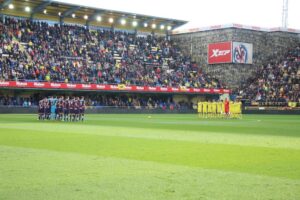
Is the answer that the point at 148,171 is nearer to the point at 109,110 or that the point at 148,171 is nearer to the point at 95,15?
the point at 109,110

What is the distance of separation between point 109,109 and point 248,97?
19.6 m

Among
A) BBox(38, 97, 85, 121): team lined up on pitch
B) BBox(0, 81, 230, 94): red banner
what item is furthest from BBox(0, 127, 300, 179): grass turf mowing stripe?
BBox(0, 81, 230, 94): red banner

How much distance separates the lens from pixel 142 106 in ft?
202

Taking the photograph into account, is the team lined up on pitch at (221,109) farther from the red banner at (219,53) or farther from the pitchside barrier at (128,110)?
the red banner at (219,53)

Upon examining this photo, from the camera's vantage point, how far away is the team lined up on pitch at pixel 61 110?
34.4m

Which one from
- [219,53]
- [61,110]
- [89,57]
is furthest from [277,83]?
[61,110]

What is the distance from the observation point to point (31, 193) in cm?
760

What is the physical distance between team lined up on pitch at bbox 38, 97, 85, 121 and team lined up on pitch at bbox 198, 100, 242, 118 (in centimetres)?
1437

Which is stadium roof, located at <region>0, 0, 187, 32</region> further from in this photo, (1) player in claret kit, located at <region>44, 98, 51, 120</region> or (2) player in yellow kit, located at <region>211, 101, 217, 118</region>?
(1) player in claret kit, located at <region>44, 98, 51, 120</region>

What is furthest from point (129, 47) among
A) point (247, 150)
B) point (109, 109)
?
point (247, 150)

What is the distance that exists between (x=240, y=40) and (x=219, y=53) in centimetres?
347

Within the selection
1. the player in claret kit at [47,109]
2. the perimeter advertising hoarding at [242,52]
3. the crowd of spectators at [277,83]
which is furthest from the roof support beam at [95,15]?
the player in claret kit at [47,109]

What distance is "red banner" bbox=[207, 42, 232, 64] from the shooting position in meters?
67.8

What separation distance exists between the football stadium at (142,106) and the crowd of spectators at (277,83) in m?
0.19
